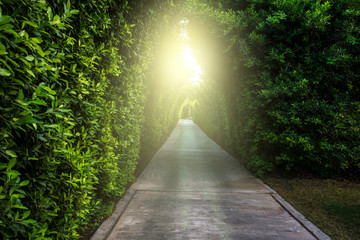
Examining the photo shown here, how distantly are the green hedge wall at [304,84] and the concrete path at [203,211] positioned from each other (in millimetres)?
1422

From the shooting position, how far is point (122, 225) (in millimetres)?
3762

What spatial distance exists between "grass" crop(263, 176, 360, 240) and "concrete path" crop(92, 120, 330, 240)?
0.23 meters

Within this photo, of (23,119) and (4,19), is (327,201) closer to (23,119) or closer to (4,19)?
(23,119)

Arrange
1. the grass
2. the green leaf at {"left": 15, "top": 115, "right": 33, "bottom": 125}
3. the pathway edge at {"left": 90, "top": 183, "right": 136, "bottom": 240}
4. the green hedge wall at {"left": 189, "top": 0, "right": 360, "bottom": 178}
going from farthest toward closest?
1. the green hedge wall at {"left": 189, "top": 0, "right": 360, "bottom": 178}
2. the grass
3. the pathway edge at {"left": 90, "top": 183, "right": 136, "bottom": 240}
4. the green leaf at {"left": 15, "top": 115, "right": 33, "bottom": 125}

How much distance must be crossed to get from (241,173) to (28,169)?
6296 mm

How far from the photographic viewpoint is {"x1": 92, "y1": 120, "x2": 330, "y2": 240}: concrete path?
354 centimetres

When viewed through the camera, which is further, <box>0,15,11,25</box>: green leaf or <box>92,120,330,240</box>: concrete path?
<box>92,120,330,240</box>: concrete path

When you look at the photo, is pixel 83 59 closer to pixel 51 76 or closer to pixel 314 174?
pixel 51 76

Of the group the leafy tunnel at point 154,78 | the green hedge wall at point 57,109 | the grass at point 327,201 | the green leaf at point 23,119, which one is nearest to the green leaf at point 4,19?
the green hedge wall at point 57,109

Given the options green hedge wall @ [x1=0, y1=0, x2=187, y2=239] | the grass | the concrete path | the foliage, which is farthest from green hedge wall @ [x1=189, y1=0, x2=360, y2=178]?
the foliage

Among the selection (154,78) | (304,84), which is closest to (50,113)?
(304,84)

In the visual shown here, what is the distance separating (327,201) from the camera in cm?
484

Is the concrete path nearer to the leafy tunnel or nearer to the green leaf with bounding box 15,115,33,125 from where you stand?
the leafy tunnel

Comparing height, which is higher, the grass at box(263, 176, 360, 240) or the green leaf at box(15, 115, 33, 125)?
the green leaf at box(15, 115, 33, 125)
